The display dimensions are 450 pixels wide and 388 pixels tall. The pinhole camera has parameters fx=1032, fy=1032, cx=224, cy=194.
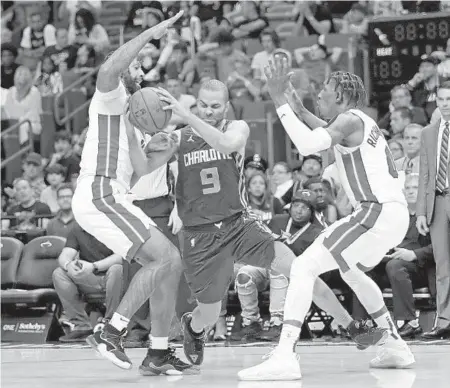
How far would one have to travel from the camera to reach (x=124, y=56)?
6.25 m

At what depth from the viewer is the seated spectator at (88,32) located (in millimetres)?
17031

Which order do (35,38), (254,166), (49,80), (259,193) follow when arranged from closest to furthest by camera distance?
(259,193) → (254,166) → (49,80) → (35,38)

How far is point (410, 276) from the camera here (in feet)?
32.2

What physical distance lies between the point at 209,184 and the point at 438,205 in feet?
10.4

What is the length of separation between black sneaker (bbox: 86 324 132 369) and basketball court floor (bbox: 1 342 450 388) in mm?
141

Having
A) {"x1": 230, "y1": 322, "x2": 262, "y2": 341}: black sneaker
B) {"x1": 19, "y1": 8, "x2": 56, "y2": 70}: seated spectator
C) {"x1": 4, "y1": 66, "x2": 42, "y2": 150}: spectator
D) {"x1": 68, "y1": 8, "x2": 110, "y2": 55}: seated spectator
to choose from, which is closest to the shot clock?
{"x1": 230, "y1": 322, "x2": 262, "y2": 341}: black sneaker

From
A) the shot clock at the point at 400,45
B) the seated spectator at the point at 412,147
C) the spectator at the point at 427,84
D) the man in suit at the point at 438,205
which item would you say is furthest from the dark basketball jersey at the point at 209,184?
the shot clock at the point at 400,45

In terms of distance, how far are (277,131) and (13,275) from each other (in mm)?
3863

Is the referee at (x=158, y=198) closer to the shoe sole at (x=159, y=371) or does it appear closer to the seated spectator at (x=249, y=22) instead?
the shoe sole at (x=159, y=371)

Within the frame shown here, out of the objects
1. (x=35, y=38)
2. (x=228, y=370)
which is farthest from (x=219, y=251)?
(x=35, y=38)

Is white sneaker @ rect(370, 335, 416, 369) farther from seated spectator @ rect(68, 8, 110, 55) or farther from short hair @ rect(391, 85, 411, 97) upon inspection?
seated spectator @ rect(68, 8, 110, 55)

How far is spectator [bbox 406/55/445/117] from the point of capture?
481 inches

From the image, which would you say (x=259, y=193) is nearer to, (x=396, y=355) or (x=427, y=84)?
(x=427, y=84)

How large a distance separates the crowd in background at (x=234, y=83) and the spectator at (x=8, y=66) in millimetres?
17
